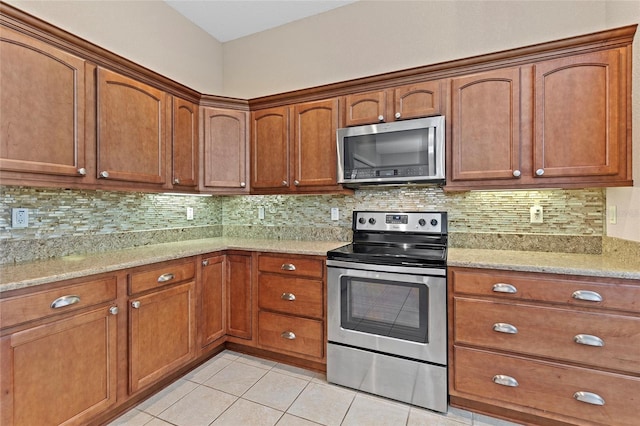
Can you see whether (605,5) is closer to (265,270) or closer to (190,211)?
(265,270)

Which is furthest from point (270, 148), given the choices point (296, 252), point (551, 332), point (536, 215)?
point (551, 332)

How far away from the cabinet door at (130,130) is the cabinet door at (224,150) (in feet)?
1.33

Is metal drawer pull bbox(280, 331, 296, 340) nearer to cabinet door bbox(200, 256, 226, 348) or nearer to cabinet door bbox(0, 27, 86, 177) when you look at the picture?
cabinet door bbox(200, 256, 226, 348)

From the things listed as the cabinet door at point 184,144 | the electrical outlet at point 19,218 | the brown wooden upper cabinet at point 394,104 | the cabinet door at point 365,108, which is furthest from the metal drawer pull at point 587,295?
the electrical outlet at point 19,218

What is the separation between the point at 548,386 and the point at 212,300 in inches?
88.3

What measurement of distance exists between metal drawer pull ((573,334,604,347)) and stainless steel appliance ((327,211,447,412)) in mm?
637

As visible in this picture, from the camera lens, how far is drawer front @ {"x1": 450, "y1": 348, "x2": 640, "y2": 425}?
152cm

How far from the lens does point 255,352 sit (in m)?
2.55

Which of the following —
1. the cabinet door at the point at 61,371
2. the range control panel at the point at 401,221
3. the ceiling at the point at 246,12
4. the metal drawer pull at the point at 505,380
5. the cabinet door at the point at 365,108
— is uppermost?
the ceiling at the point at 246,12

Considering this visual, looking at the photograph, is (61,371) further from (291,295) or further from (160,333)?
(291,295)

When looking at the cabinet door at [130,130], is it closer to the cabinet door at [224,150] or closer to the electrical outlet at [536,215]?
the cabinet door at [224,150]

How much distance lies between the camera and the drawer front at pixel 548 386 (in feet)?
4.99

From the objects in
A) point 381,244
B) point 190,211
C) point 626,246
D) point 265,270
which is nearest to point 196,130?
point 190,211

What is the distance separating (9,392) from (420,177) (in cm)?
241
